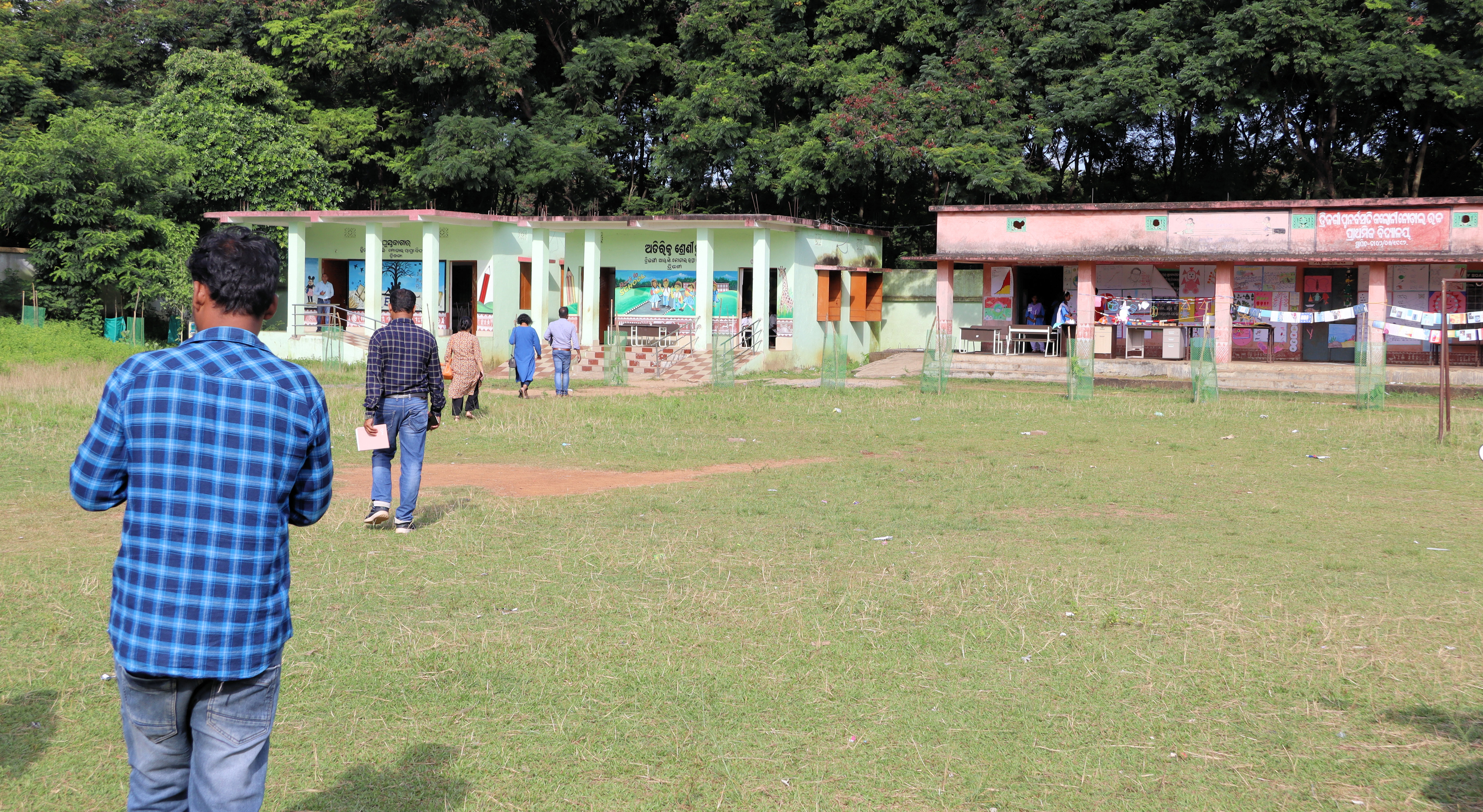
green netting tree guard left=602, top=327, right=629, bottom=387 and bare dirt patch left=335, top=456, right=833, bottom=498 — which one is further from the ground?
green netting tree guard left=602, top=327, right=629, bottom=387

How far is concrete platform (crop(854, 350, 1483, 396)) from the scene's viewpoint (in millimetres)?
23734

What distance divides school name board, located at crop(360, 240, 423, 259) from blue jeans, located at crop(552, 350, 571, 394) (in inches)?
490

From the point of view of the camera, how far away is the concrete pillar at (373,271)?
30375 millimetres

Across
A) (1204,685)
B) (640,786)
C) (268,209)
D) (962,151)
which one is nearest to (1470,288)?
(962,151)

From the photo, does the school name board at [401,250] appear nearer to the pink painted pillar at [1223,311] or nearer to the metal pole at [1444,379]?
the pink painted pillar at [1223,311]

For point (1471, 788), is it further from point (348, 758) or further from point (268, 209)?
point (268, 209)

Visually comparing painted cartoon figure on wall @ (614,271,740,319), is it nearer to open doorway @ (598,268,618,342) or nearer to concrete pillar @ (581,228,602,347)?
open doorway @ (598,268,618,342)

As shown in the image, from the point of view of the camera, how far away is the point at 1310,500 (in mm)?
10586

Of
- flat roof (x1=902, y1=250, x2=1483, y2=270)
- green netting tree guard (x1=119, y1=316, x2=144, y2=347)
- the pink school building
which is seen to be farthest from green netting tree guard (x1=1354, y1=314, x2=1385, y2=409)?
green netting tree guard (x1=119, y1=316, x2=144, y2=347)

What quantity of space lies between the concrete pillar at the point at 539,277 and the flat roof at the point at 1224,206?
9.93 meters

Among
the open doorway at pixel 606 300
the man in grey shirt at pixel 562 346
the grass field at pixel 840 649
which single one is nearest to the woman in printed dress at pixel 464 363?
the man in grey shirt at pixel 562 346

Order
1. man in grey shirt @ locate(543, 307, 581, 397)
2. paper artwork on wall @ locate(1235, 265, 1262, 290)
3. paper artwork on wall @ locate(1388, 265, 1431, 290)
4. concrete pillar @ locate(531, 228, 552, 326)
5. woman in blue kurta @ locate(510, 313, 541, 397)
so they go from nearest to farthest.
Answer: woman in blue kurta @ locate(510, 313, 541, 397) → man in grey shirt @ locate(543, 307, 581, 397) → paper artwork on wall @ locate(1388, 265, 1431, 290) → paper artwork on wall @ locate(1235, 265, 1262, 290) → concrete pillar @ locate(531, 228, 552, 326)

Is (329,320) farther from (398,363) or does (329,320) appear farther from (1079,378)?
(398,363)

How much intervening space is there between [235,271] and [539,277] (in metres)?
28.1
